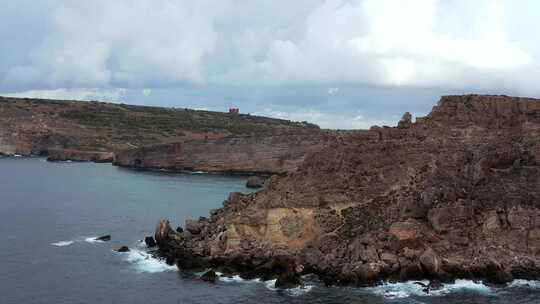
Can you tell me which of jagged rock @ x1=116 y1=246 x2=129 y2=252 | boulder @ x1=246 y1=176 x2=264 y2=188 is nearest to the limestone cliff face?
boulder @ x1=246 y1=176 x2=264 y2=188

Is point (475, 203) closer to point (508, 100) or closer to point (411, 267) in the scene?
point (411, 267)

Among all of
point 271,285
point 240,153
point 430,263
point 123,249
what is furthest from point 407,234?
point 240,153

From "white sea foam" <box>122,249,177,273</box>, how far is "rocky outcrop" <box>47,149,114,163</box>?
115 metres

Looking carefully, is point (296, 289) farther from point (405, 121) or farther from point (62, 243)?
point (62, 243)

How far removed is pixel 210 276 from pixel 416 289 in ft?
43.7

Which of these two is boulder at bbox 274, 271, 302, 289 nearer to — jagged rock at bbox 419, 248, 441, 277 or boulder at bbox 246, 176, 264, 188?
jagged rock at bbox 419, 248, 441, 277

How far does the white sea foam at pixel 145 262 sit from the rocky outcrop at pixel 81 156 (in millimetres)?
115341

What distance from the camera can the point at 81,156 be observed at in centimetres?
17000

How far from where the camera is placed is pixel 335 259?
47000 millimetres

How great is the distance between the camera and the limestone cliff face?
448 feet

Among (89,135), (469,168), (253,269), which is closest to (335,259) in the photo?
(253,269)

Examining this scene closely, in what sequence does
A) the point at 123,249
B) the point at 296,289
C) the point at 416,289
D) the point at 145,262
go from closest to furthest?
the point at 416,289, the point at 296,289, the point at 145,262, the point at 123,249

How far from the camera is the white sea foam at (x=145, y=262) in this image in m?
50.0

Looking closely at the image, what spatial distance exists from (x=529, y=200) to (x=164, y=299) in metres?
25.8
